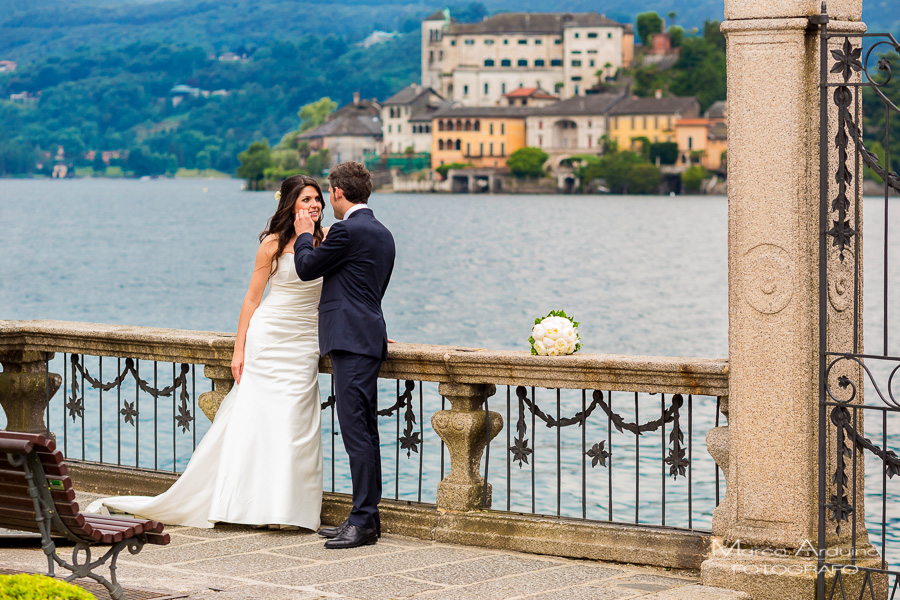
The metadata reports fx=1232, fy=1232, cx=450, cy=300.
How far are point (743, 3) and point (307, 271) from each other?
2.14m

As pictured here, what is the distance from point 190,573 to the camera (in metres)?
4.95

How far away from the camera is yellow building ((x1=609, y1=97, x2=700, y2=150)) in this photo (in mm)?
135500

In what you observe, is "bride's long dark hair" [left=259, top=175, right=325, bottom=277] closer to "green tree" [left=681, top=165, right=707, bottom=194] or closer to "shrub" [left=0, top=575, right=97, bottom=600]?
"shrub" [left=0, top=575, right=97, bottom=600]

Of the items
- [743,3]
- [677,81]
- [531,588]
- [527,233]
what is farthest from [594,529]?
[677,81]

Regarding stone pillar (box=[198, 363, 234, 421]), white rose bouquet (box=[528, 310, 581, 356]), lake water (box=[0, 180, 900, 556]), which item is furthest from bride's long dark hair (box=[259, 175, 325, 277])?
lake water (box=[0, 180, 900, 556])

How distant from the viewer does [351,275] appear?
545 cm

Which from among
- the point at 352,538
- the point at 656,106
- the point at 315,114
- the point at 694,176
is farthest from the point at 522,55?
the point at 352,538

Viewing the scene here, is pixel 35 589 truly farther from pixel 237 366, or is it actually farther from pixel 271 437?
pixel 237 366

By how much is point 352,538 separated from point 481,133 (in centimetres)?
13427

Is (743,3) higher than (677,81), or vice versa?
(677,81)

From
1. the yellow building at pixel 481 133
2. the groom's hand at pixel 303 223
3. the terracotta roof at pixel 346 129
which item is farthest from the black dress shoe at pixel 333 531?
the terracotta roof at pixel 346 129

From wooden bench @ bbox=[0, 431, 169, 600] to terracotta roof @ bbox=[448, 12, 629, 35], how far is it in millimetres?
153784

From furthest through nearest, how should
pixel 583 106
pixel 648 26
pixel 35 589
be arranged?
pixel 648 26 < pixel 583 106 < pixel 35 589

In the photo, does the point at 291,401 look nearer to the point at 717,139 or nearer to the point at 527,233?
the point at 527,233
